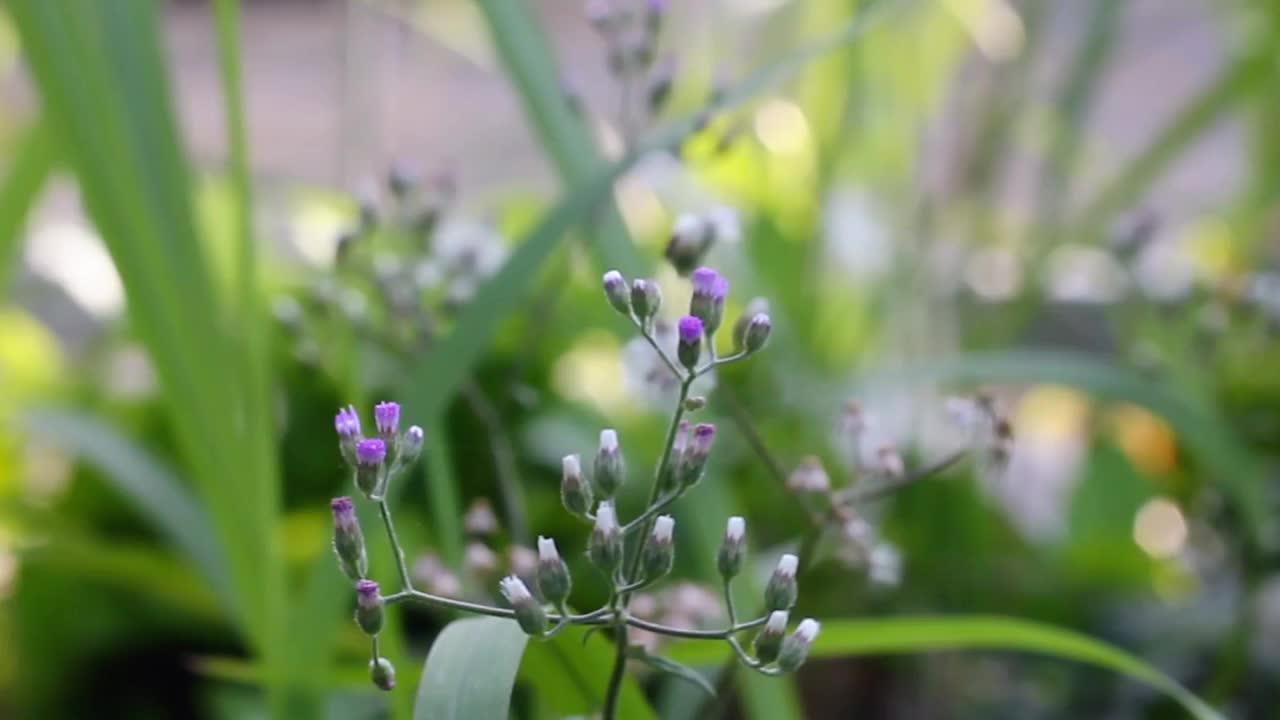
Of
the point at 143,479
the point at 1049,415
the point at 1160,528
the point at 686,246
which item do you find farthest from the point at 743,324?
the point at 1049,415

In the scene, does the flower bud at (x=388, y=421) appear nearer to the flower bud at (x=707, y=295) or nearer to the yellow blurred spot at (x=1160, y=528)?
the flower bud at (x=707, y=295)

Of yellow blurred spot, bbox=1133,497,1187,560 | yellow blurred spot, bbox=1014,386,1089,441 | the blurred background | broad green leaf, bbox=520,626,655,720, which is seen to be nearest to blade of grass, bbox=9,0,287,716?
the blurred background

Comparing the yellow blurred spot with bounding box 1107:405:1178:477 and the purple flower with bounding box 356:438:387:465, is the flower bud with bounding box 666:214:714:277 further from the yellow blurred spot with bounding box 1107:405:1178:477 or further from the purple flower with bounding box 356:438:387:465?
the yellow blurred spot with bounding box 1107:405:1178:477

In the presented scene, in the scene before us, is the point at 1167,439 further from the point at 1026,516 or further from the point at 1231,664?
the point at 1231,664

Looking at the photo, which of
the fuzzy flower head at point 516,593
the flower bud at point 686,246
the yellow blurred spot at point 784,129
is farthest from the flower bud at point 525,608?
the yellow blurred spot at point 784,129

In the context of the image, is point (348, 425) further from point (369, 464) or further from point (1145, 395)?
point (1145, 395)
